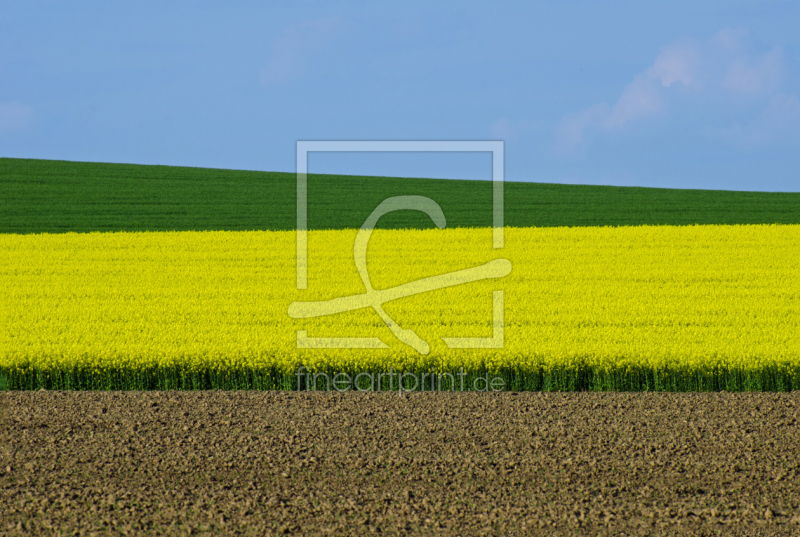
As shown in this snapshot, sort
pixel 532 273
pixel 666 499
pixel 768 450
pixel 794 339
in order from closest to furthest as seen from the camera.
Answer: pixel 666 499, pixel 768 450, pixel 794 339, pixel 532 273

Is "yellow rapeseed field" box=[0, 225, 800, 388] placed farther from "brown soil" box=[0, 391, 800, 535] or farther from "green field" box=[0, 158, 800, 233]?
"green field" box=[0, 158, 800, 233]

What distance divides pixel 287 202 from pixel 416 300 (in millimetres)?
19300

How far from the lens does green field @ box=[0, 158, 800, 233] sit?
28.9 meters

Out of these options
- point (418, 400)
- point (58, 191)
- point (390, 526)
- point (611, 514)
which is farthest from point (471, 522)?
point (58, 191)

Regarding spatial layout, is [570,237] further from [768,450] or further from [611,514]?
→ [611,514]

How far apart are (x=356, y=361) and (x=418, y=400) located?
4.48 ft

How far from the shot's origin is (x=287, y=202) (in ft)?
110

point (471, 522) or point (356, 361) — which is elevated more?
point (356, 361)

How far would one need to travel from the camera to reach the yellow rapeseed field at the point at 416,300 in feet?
35.7

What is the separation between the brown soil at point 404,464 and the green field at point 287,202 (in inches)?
730

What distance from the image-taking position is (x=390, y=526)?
6078 mm
